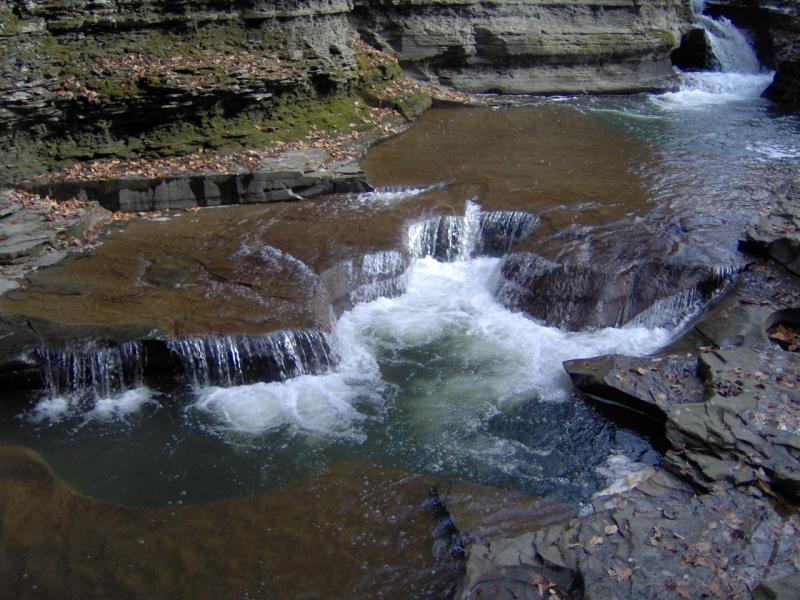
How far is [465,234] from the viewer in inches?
436

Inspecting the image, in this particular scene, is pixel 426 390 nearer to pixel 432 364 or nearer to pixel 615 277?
pixel 432 364

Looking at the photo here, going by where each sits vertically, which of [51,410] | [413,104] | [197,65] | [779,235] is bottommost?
[51,410]

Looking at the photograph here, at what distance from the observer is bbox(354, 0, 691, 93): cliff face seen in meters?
16.8

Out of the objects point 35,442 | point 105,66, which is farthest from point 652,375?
point 105,66

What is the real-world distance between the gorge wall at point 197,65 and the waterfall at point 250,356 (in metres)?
5.14

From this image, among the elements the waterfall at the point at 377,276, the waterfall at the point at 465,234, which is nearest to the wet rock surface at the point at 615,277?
the waterfall at the point at 465,234

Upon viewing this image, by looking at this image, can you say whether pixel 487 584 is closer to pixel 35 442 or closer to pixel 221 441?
pixel 221 441

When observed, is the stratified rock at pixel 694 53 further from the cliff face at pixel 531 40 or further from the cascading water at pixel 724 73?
the cliff face at pixel 531 40

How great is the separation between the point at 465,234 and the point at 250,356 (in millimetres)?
4211

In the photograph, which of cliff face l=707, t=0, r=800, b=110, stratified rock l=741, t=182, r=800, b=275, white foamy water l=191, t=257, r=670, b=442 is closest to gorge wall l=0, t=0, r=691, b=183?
white foamy water l=191, t=257, r=670, b=442

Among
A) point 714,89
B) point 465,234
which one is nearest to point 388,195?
point 465,234

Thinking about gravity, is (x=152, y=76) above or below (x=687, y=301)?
above

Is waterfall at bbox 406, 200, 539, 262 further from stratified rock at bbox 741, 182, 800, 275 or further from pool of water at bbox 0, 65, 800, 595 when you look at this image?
stratified rock at bbox 741, 182, 800, 275

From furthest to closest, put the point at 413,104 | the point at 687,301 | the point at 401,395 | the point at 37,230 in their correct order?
the point at 413,104 → the point at 37,230 → the point at 687,301 → the point at 401,395
